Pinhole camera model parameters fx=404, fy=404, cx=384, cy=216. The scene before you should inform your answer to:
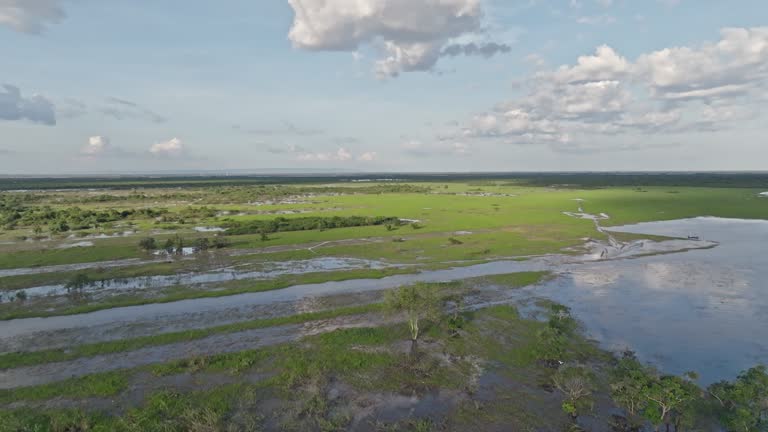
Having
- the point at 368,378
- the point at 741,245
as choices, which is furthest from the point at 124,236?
the point at 741,245

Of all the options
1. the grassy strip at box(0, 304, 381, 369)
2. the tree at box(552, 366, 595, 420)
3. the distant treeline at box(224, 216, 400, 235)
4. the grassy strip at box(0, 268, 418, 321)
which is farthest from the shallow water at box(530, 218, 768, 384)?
the distant treeline at box(224, 216, 400, 235)

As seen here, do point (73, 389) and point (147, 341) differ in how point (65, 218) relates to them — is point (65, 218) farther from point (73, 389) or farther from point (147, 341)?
point (73, 389)

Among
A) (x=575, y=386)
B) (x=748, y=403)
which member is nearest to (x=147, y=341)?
(x=575, y=386)

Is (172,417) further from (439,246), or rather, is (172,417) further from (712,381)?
(439,246)

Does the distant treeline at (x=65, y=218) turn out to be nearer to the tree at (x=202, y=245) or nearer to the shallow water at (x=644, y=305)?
the tree at (x=202, y=245)

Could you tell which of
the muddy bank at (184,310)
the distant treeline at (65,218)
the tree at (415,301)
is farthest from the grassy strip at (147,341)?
the distant treeline at (65,218)

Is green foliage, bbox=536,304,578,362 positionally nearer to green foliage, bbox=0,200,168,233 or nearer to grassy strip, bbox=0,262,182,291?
grassy strip, bbox=0,262,182,291
